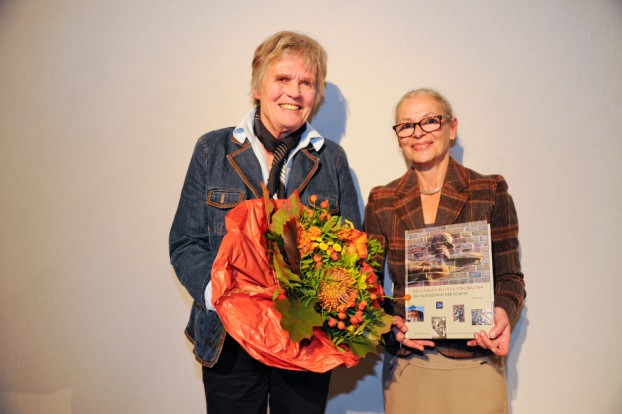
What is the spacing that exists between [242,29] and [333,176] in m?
0.97

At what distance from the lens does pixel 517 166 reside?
7.37 feet

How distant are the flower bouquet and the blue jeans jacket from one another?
266 millimetres

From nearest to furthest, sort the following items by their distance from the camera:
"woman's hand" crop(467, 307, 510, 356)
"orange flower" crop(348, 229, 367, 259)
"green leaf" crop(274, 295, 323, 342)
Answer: "green leaf" crop(274, 295, 323, 342), "orange flower" crop(348, 229, 367, 259), "woman's hand" crop(467, 307, 510, 356)

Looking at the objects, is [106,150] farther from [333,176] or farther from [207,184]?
[333,176]

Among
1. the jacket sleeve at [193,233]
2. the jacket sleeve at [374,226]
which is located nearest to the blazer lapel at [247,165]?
the jacket sleeve at [193,233]

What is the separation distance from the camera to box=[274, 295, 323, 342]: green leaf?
124cm

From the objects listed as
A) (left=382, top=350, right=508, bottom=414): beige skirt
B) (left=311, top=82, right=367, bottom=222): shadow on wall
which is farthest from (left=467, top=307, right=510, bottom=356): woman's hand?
(left=311, top=82, right=367, bottom=222): shadow on wall

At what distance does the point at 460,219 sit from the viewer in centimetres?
180

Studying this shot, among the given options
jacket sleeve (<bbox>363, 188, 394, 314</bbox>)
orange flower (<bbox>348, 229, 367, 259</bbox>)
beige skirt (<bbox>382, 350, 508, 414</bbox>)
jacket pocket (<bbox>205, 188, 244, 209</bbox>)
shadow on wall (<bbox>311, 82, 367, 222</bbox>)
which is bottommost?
beige skirt (<bbox>382, 350, 508, 414</bbox>)

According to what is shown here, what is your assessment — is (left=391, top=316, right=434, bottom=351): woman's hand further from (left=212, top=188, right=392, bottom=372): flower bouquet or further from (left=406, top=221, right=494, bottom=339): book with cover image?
(left=212, top=188, right=392, bottom=372): flower bouquet

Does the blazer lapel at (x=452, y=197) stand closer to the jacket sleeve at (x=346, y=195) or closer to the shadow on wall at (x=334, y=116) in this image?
the jacket sleeve at (x=346, y=195)

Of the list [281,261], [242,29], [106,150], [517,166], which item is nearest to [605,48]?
[517,166]

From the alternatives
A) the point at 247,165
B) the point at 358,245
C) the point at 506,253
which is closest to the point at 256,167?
the point at 247,165

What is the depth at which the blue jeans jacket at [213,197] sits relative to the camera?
1626mm
